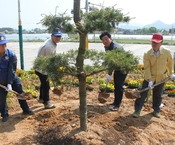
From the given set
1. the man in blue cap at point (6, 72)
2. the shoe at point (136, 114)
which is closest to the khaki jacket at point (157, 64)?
the shoe at point (136, 114)

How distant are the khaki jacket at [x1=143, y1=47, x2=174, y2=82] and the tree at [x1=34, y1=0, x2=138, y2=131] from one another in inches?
45.1

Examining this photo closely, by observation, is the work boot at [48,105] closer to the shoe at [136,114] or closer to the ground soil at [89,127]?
the ground soil at [89,127]

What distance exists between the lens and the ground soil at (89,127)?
3.94 metres

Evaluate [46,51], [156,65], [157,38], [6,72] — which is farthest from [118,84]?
[6,72]

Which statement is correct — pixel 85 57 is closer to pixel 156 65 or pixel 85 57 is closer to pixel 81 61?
pixel 81 61

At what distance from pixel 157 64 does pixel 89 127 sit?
5.41 feet

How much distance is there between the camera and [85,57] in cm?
379

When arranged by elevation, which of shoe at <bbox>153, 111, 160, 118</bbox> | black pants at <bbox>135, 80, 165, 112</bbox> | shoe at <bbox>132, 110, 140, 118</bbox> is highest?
black pants at <bbox>135, 80, 165, 112</bbox>

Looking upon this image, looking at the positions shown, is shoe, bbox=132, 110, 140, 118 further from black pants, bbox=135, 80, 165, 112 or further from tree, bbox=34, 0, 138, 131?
tree, bbox=34, 0, 138, 131

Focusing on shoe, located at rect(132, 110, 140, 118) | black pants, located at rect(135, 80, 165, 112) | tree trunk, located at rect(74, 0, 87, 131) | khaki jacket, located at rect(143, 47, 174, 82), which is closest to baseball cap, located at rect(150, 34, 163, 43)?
khaki jacket, located at rect(143, 47, 174, 82)

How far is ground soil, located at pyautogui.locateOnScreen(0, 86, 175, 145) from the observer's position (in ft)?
12.9

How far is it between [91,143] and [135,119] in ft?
4.38

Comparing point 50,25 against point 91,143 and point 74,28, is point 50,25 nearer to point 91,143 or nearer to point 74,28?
point 74,28

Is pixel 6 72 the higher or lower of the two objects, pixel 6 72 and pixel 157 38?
the lower
